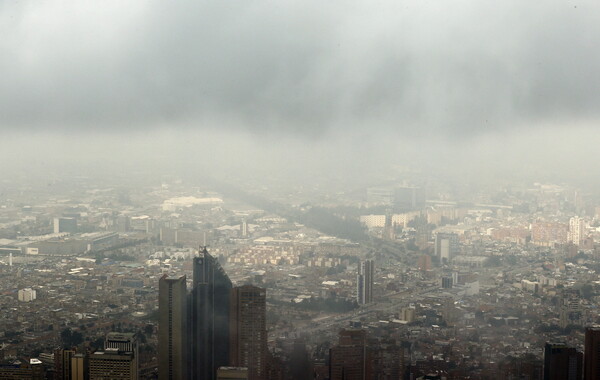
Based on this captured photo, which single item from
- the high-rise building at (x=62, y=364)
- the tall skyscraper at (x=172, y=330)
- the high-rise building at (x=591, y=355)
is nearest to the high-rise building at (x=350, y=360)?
the tall skyscraper at (x=172, y=330)

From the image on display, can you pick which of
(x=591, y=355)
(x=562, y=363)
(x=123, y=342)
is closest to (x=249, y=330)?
(x=123, y=342)

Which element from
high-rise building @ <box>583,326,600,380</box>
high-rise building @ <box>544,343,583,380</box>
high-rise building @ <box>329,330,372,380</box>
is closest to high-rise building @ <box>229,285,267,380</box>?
high-rise building @ <box>329,330,372,380</box>

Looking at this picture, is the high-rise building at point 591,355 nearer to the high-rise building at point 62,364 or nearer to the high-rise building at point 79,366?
the high-rise building at point 79,366

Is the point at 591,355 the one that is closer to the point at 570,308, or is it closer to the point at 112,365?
the point at 570,308

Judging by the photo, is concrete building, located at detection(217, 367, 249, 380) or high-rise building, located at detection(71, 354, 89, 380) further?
high-rise building, located at detection(71, 354, 89, 380)

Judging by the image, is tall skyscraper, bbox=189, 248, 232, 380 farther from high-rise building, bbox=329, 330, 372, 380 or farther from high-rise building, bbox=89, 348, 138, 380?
high-rise building, bbox=329, 330, 372, 380

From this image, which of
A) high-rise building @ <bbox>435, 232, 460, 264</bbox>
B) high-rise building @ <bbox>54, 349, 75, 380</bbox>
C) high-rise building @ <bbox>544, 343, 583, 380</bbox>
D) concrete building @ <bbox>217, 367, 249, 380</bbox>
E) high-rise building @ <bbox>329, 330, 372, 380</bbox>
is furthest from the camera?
high-rise building @ <bbox>435, 232, 460, 264</bbox>

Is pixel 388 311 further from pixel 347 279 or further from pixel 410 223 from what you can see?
pixel 410 223
